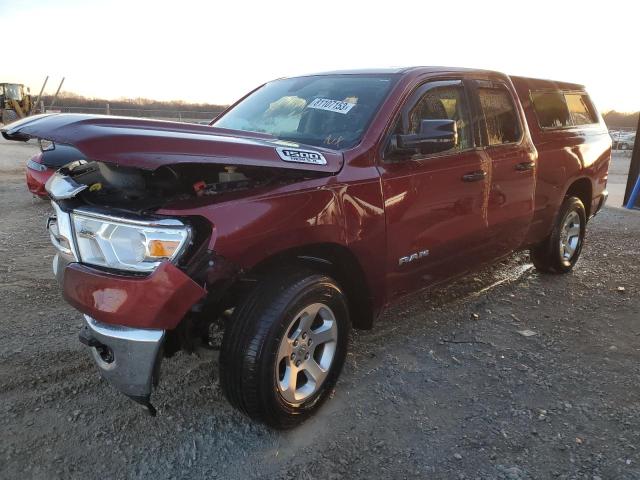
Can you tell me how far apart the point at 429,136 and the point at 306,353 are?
1.38m

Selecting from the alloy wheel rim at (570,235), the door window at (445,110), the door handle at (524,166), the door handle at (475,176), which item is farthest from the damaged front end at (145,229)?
the alloy wheel rim at (570,235)

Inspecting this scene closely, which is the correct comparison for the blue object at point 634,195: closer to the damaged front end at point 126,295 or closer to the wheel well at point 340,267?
the wheel well at point 340,267

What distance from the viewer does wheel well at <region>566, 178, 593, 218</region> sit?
529cm

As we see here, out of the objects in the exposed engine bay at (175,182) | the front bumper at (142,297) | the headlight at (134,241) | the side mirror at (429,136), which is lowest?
the front bumper at (142,297)

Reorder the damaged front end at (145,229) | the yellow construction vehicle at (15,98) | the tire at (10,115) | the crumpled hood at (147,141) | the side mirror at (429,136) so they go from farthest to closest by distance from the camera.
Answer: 1. the yellow construction vehicle at (15,98)
2. the tire at (10,115)
3. the side mirror at (429,136)
4. the damaged front end at (145,229)
5. the crumpled hood at (147,141)

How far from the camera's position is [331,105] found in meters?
3.42

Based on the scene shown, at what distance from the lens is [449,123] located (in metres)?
2.97

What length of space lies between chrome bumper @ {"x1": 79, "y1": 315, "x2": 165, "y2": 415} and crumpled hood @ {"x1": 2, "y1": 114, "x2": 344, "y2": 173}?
726 mm

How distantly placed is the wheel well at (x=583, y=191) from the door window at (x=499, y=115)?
1.38 m

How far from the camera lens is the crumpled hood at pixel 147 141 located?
78.7 inches

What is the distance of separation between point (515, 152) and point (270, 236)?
253 centimetres

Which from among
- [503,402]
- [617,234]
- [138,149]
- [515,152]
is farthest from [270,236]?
[617,234]

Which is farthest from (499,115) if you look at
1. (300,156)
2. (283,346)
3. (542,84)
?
(283,346)

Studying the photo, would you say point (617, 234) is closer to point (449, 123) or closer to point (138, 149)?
point (449, 123)
